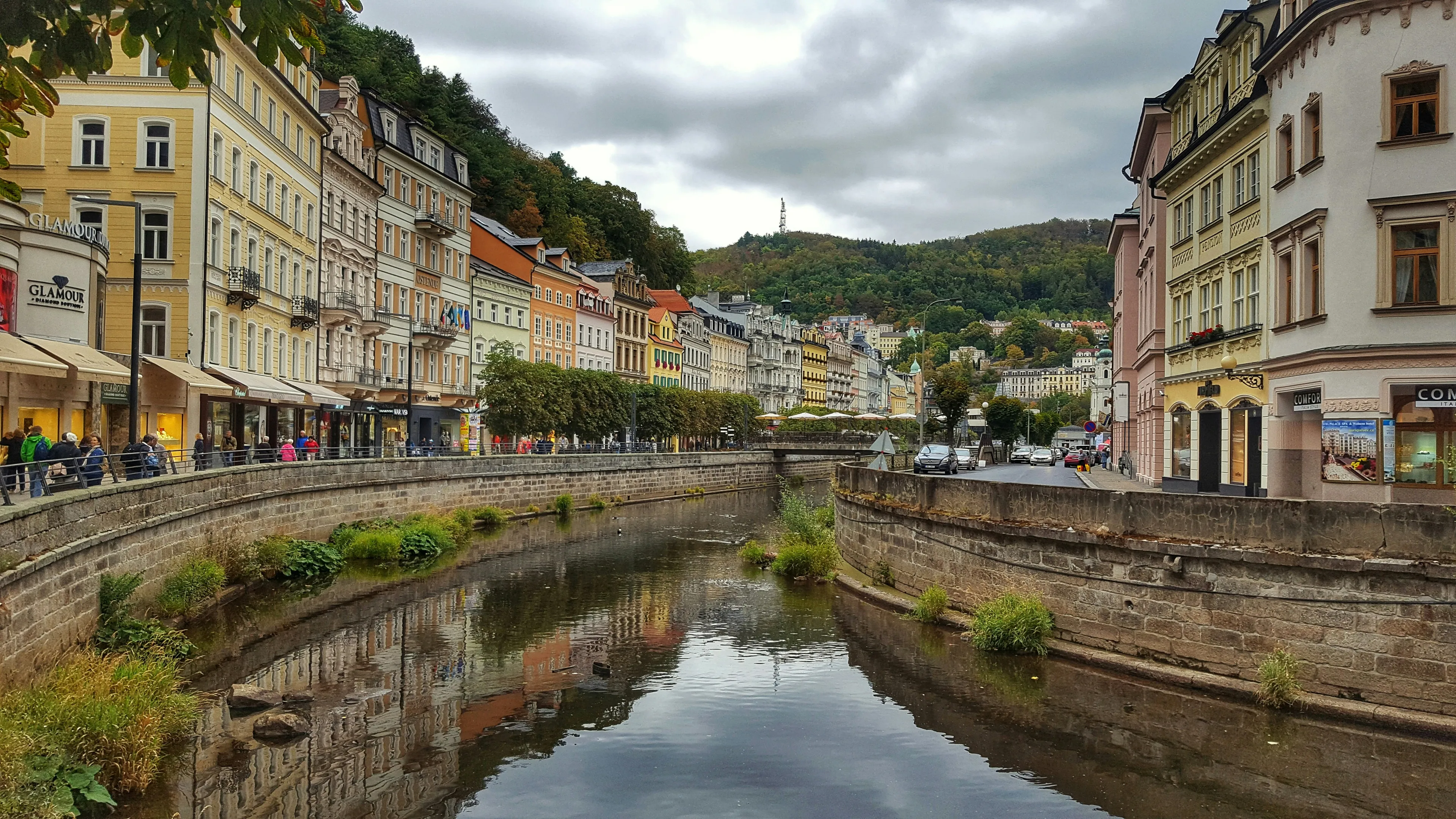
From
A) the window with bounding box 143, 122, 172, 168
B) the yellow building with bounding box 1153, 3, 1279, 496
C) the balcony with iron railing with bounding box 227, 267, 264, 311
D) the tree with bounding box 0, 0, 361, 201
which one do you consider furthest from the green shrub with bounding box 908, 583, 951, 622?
the window with bounding box 143, 122, 172, 168

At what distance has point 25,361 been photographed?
22125 millimetres

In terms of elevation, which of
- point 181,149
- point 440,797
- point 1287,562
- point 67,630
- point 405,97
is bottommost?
point 440,797

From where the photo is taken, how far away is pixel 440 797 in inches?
518

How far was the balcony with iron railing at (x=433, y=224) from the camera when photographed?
6088cm

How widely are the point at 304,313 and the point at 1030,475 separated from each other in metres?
31.2

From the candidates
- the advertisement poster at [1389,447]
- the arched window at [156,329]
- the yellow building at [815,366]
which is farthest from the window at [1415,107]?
the yellow building at [815,366]

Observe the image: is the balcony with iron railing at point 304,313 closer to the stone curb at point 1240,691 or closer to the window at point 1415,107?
the stone curb at point 1240,691

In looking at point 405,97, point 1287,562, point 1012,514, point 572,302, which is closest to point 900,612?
point 1012,514

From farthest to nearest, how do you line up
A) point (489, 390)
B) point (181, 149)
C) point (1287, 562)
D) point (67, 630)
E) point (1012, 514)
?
1. point (489, 390)
2. point (181, 149)
3. point (1012, 514)
4. point (67, 630)
5. point (1287, 562)

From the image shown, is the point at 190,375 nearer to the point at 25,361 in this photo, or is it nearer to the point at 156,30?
the point at 25,361

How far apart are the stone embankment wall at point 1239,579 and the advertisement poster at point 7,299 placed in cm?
2089

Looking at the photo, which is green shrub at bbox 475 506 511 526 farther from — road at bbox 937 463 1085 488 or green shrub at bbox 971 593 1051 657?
green shrub at bbox 971 593 1051 657

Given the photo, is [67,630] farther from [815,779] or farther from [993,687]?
[993,687]

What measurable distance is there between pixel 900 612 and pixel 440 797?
39.2 feet
